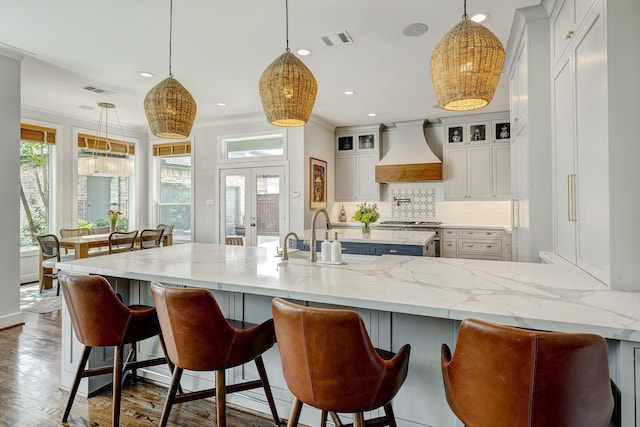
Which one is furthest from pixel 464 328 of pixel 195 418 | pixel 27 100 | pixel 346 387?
pixel 27 100

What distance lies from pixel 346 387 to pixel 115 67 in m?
4.30

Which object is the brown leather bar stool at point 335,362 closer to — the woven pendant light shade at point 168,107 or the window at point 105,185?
the woven pendant light shade at point 168,107

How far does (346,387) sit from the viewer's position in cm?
125

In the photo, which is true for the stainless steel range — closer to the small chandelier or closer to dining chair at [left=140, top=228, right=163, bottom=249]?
dining chair at [left=140, top=228, right=163, bottom=249]

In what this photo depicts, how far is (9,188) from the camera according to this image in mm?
3613

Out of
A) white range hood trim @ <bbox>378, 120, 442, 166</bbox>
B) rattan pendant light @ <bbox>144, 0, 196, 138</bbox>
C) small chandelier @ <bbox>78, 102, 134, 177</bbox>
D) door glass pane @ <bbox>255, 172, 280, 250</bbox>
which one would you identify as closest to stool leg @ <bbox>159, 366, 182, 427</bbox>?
rattan pendant light @ <bbox>144, 0, 196, 138</bbox>

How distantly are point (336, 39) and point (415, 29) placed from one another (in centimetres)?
72

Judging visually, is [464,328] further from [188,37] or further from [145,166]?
[145,166]

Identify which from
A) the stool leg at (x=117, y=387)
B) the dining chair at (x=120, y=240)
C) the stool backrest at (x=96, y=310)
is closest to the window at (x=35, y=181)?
the dining chair at (x=120, y=240)

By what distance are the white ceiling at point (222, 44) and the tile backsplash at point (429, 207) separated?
1871 mm

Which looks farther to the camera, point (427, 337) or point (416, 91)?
point (416, 91)

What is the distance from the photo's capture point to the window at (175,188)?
7008mm

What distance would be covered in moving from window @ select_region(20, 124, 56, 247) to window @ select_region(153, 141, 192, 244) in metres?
1.85

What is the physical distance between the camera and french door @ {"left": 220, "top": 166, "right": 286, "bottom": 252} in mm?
6027
